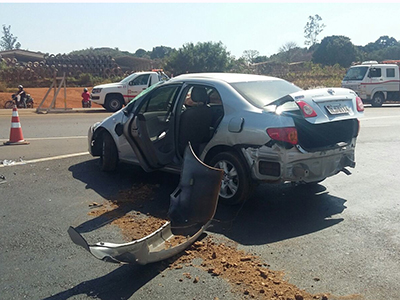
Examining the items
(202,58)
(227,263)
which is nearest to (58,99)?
(202,58)

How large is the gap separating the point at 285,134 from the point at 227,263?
1872 millimetres

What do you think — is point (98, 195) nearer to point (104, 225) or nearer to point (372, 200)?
point (104, 225)

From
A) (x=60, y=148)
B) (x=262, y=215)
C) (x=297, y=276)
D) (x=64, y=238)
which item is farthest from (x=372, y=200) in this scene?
(x=60, y=148)

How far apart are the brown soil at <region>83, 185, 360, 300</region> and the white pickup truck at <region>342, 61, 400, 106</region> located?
70.4 feet

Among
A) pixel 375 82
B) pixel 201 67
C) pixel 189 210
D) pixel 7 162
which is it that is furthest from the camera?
pixel 201 67

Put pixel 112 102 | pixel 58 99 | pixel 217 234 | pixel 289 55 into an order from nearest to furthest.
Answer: pixel 217 234 → pixel 112 102 → pixel 58 99 → pixel 289 55

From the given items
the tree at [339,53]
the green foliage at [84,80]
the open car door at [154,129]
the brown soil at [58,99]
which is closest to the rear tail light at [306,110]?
the open car door at [154,129]

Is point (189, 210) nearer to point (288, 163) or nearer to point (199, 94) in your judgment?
point (288, 163)

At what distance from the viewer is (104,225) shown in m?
5.51

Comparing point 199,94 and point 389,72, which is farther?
point 389,72

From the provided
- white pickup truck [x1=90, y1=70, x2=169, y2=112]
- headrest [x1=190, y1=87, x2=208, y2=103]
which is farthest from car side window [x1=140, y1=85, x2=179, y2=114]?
white pickup truck [x1=90, y1=70, x2=169, y2=112]

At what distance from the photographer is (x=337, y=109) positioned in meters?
5.95

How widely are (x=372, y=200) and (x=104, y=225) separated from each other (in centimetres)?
367

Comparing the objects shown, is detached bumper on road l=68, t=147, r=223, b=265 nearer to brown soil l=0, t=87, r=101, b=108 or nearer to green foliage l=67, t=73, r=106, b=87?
brown soil l=0, t=87, r=101, b=108
